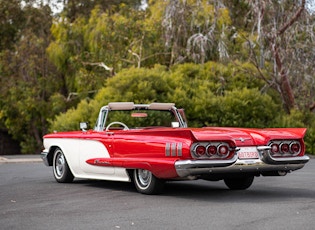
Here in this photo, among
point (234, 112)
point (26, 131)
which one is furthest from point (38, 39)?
point (234, 112)

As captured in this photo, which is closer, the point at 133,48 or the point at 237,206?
the point at 237,206

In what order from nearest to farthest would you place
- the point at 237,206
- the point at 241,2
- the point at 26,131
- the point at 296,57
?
the point at 237,206 < the point at 296,57 < the point at 241,2 < the point at 26,131

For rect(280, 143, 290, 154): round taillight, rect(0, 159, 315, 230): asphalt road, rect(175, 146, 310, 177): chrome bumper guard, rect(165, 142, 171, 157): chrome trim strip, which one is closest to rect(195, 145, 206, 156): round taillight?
rect(175, 146, 310, 177): chrome bumper guard

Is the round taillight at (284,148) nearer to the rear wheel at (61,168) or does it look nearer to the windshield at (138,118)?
the rear wheel at (61,168)

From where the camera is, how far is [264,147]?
420 inches

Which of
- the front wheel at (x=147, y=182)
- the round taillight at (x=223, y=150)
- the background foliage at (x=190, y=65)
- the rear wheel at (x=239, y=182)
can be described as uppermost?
the background foliage at (x=190, y=65)

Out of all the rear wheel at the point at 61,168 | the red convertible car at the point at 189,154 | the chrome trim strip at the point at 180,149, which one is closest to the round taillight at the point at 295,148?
the red convertible car at the point at 189,154

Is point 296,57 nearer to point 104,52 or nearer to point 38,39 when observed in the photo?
point 104,52

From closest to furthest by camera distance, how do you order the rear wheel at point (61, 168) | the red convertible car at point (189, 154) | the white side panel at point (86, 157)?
the red convertible car at point (189, 154), the white side panel at point (86, 157), the rear wheel at point (61, 168)

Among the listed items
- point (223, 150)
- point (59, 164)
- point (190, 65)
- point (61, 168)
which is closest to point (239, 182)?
point (223, 150)

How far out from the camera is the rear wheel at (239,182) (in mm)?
12055

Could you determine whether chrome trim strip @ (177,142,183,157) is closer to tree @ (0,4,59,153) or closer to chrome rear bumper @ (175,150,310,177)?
chrome rear bumper @ (175,150,310,177)

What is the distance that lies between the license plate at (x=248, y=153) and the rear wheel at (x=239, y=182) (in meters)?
1.38

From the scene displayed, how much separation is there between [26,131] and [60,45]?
19.0ft
